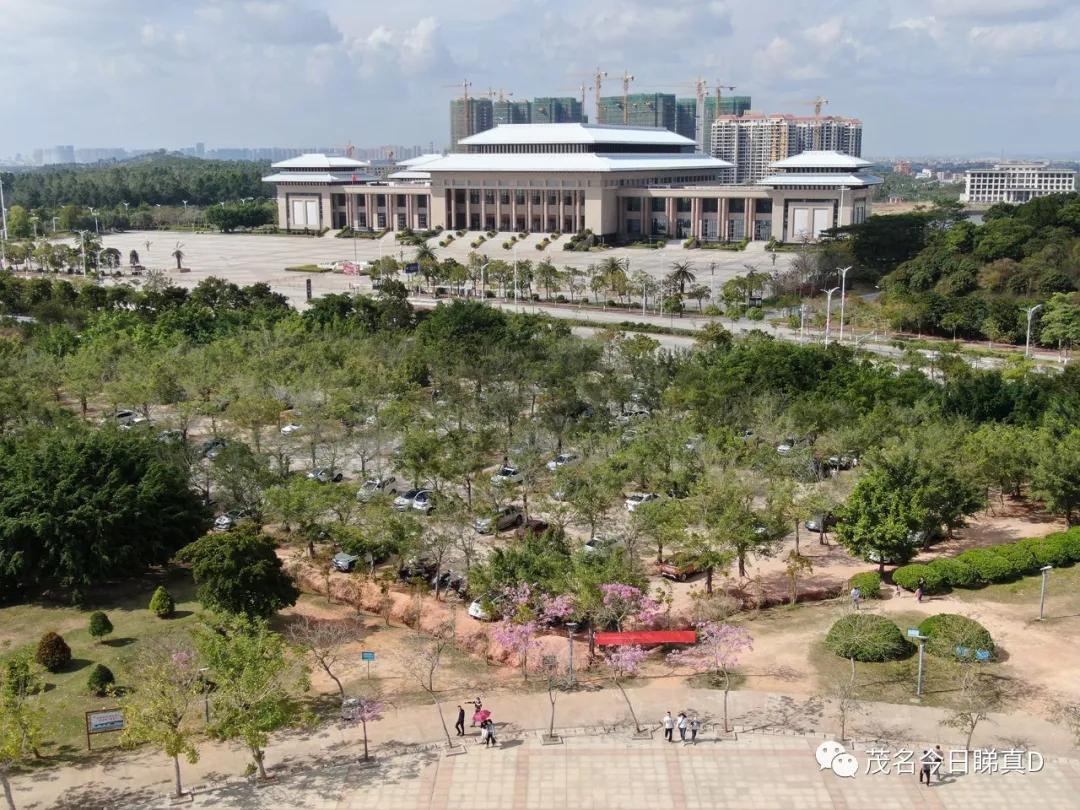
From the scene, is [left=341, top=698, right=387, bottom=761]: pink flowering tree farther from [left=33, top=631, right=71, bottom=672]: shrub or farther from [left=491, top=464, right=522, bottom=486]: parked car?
[left=491, top=464, right=522, bottom=486]: parked car

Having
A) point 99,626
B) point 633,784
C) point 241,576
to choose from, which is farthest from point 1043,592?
point 99,626

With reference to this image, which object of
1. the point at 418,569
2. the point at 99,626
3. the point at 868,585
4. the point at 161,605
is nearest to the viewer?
the point at 99,626

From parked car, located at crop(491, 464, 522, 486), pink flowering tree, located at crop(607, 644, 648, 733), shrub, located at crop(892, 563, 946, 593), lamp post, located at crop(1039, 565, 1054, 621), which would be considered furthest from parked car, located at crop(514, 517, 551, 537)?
lamp post, located at crop(1039, 565, 1054, 621)

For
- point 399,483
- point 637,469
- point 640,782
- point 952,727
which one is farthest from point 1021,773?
point 399,483

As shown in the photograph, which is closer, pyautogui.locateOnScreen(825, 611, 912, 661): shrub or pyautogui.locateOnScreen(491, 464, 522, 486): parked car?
pyautogui.locateOnScreen(825, 611, 912, 661): shrub

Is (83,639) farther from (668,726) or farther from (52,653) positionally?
(668,726)

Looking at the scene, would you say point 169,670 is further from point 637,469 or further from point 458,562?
point 637,469
